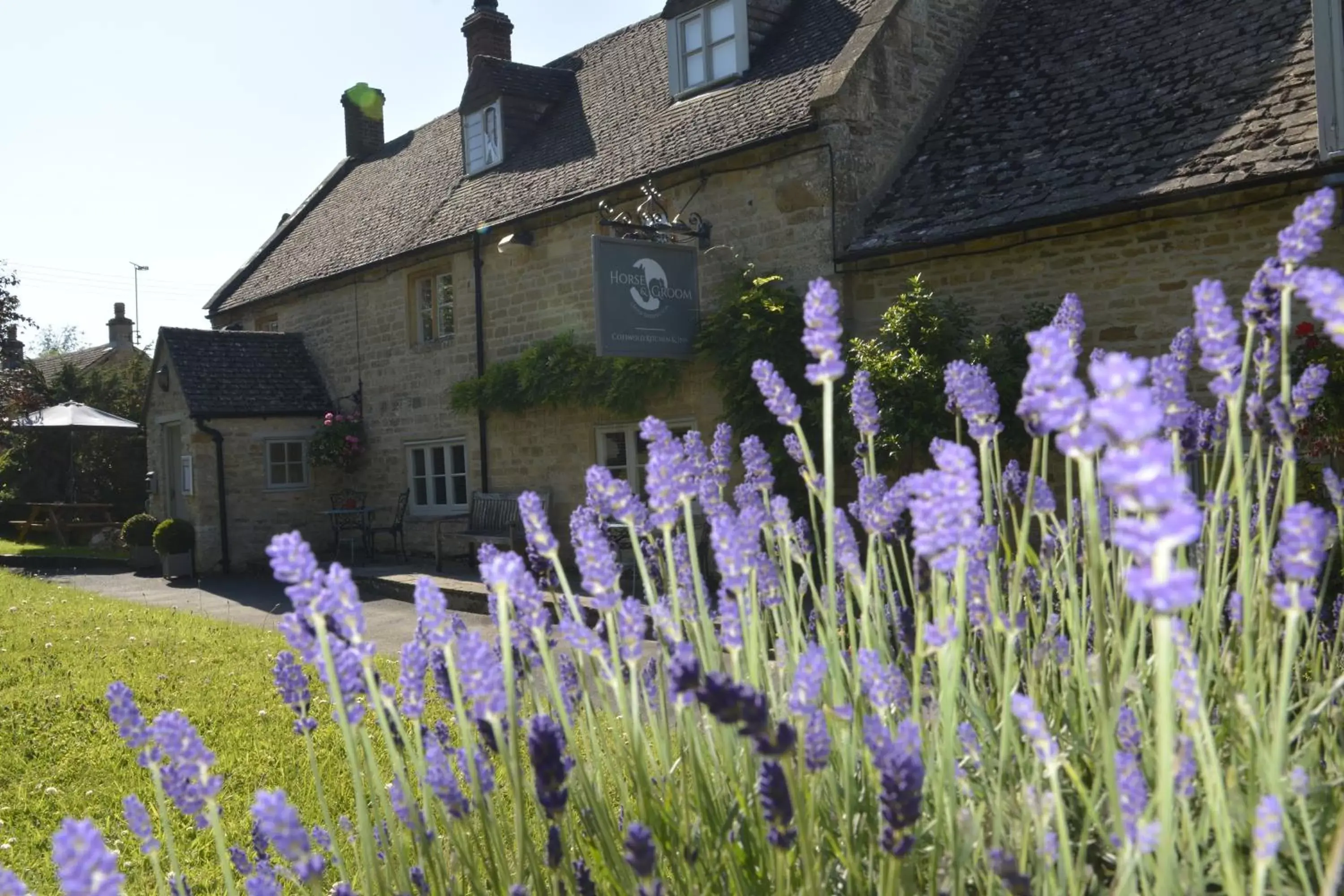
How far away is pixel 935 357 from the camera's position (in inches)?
384

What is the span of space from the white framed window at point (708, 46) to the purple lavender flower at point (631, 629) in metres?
12.2

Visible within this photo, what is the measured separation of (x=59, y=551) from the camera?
71.6 feet

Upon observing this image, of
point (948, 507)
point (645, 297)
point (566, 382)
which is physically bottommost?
point (948, 507)

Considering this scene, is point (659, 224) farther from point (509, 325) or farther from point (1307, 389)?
point (1307, 389)

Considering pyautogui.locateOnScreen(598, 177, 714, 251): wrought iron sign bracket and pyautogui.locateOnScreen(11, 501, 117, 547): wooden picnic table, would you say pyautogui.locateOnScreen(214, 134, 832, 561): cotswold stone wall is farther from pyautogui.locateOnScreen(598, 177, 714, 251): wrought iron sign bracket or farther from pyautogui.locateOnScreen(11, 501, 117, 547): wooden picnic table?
pyautogui.locateOnScreen(11, 501, 117, 547): wooden picnic table

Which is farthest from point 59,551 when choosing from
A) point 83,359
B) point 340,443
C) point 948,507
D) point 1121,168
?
point 83,359

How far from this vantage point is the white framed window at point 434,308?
1695 centimetres

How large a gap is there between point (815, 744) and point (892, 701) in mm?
853

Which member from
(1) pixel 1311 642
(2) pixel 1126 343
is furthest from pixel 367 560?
(1) pixel 1311 642

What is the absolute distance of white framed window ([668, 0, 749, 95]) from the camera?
13141 mm

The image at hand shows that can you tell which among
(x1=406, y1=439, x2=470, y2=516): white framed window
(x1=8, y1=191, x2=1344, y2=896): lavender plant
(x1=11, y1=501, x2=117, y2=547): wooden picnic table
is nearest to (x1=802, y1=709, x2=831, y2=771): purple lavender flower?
(x1=8, y1=191, x2=1344, y2=896): lavender plant

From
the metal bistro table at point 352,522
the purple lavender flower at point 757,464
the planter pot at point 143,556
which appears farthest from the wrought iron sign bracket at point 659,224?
the planter pot at point 143,556

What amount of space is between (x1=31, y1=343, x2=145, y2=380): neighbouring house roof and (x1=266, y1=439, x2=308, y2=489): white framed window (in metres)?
24.5

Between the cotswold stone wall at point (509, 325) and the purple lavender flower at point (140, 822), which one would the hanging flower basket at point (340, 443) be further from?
the purple lavender flower at point (140, 822)
